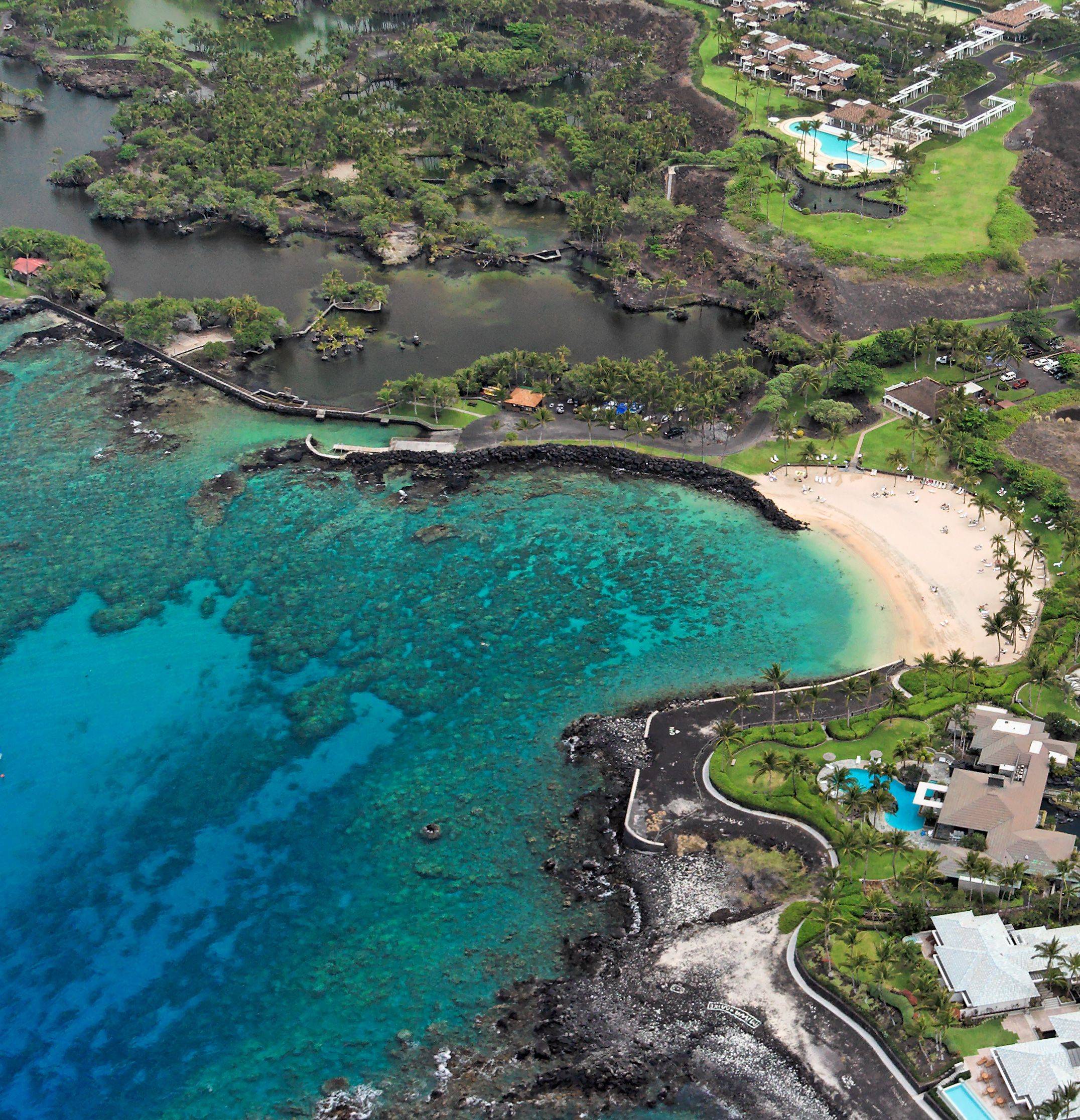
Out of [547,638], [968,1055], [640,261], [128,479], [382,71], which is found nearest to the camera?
[968,1055]

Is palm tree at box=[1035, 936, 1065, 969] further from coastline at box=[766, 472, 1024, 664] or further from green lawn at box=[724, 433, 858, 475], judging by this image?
green lawn at box=[724, 433, 858, 475]

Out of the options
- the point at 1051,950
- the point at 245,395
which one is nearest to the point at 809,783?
the point at 1051,950

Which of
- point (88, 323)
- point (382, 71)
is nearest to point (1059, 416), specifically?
point (88, 323)

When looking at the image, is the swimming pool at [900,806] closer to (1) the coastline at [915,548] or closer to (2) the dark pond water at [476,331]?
(1) the coastline at [915,548]

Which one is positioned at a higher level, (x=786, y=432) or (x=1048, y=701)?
(x=786, y=432)

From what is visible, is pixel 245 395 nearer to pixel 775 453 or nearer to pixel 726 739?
pixel 775 453

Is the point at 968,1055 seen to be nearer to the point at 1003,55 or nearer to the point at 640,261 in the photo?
the point at 640,261
